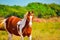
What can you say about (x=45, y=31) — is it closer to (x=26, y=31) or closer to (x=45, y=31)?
(x=45, y=31)

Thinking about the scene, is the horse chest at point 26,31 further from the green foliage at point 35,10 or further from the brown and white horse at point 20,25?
the green foliage at point 35,10

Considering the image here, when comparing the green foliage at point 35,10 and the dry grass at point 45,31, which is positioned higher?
the green foliage at point 35,10

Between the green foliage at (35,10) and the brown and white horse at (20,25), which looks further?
the green foliage at (35,10)

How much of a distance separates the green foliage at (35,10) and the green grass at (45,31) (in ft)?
0.32

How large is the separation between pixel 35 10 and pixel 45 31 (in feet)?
0.81

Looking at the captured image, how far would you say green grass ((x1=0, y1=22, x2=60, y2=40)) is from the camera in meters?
Answer: 2.06

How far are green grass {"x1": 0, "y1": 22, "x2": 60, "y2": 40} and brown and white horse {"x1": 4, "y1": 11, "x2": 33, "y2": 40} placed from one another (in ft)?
0.20

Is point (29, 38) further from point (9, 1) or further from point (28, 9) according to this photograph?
point (9, 1)

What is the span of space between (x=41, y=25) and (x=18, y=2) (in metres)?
0.35

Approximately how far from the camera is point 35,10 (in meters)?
2.10

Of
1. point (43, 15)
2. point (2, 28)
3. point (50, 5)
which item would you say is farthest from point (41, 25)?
point (2, 28)

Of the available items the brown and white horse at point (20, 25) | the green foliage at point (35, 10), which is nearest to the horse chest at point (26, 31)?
the brown and white horse at point (20, 25)

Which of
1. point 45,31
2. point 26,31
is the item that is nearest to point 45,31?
point 45,31

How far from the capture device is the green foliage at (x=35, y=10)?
207 cm
